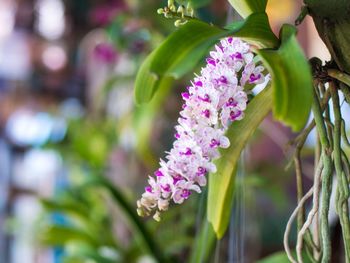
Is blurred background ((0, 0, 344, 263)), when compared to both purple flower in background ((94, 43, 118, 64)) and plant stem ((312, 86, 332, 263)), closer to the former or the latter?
purple flower in background ((94, 43, 118, 64))

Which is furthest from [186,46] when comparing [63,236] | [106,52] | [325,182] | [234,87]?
[106,52]

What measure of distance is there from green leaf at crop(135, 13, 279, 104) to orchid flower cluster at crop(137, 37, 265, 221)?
0.8 inches

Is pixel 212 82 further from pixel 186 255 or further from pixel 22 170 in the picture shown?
pixel 22 170

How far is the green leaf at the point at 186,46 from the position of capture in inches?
15.8

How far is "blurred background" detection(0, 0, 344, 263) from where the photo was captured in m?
1.23

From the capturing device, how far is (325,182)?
469 millimetres

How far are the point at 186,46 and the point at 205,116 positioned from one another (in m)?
0.07

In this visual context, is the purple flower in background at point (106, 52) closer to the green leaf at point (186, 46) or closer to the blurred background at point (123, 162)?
the blurred background at point (123, 162)

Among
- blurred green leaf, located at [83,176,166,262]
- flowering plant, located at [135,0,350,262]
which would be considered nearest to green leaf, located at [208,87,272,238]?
flowering plant, located at [135,0,350,262]

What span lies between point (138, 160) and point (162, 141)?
106mm

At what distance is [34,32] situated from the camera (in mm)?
3428

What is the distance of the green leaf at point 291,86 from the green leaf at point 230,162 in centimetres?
13

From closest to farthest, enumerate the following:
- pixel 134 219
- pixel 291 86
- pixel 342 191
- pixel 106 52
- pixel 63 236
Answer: pixel 291 86 < pixel 342 191 < pixel 134 219 < pixel 63 236 < pixel 106 52

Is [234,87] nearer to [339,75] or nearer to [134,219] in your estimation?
[339,75]
